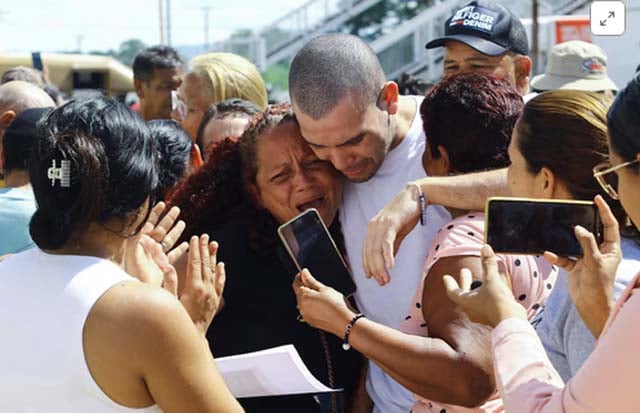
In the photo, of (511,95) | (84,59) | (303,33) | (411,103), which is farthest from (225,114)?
(303,33)

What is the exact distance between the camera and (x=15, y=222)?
11.9ft

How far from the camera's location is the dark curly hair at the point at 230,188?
3236mm

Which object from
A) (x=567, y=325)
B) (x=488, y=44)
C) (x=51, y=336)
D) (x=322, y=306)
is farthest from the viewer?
(x=488, y=44)

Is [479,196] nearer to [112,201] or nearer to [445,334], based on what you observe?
[445,334]

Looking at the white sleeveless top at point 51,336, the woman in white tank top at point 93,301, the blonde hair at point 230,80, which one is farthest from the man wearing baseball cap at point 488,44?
the white sleeveless top at point 51,336

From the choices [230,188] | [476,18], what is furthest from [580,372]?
[476,18]

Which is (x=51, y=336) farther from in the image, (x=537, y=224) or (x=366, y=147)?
(x=366, y=147)

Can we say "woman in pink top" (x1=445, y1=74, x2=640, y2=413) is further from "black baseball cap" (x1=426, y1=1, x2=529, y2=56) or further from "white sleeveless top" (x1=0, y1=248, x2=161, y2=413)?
"black baseball cap" (x1=426, y1=1, x2=529, y2=56)

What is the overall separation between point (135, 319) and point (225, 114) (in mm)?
2676

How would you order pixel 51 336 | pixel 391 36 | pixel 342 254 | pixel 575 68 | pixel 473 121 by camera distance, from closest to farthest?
pixel 51 336 < pixel 473 121 < pixel 342 254 < pixel 575 68 < pixel 391 36

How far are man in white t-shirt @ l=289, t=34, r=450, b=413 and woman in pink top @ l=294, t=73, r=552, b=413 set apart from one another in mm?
108

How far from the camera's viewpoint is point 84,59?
19078mm

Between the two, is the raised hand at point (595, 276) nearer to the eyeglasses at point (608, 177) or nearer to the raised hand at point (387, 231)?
the eyeglasses at point (608, 177)

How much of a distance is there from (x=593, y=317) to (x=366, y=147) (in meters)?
1.10
